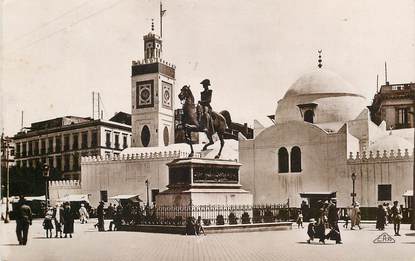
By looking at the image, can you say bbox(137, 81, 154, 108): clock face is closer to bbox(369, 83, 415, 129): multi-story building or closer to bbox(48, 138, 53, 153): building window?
bbox(48, 138, 53, 153): building window

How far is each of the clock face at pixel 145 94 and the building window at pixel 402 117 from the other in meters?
23.8

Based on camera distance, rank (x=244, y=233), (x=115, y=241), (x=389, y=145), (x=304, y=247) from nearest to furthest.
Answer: (x=304, y=247) < (x=115, y=241) < (x=244, y=233) < (x=389, y=145)

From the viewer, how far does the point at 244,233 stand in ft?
63.1

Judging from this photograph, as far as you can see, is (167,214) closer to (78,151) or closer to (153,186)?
(153,186)

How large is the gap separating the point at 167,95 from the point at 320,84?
22.2 m

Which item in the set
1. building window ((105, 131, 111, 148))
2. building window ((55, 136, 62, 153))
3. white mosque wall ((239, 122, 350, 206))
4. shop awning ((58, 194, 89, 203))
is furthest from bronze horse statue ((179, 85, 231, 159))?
building window ((55, 136, 62, 153))

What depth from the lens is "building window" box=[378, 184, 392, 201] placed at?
3253cm

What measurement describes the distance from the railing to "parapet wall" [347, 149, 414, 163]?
1288 cm

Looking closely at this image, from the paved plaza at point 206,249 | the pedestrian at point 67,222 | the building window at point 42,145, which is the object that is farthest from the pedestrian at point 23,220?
the building window at point 42,145

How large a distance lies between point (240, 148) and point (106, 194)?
11.3m

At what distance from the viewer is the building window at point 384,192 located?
32528 mm

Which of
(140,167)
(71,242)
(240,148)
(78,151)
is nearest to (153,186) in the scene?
(140,167)

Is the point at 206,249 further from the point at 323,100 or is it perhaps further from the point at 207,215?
the point at 323,100

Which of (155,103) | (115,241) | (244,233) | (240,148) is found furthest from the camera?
(155,103)
